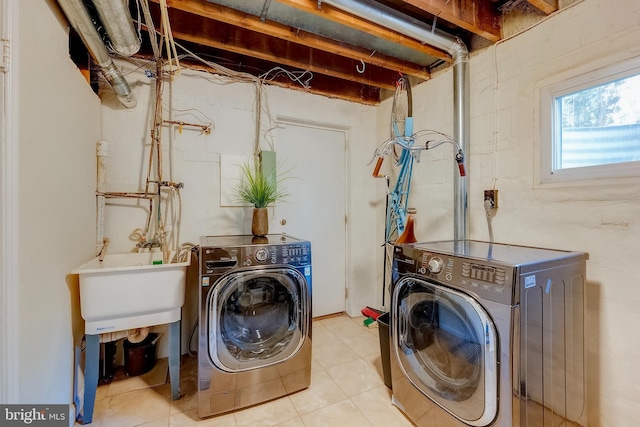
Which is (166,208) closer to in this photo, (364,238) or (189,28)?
(189,28)

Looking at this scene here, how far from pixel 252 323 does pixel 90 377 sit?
90 centimetres

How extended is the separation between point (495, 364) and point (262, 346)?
1229mm

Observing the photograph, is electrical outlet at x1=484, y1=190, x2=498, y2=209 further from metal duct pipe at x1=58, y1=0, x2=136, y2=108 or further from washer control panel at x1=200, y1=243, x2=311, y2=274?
metal duct pipe at x1=58, y1=0, x2=136, y2=108

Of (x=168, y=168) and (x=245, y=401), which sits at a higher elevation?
(x=168, y=168)

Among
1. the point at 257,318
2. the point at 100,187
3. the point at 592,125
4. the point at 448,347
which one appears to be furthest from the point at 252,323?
the point at 592,125

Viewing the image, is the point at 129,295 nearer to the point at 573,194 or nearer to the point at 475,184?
the point at 475,184

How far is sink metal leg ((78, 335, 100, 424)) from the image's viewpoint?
146cm

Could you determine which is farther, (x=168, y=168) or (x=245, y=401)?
(x=168, y=168)

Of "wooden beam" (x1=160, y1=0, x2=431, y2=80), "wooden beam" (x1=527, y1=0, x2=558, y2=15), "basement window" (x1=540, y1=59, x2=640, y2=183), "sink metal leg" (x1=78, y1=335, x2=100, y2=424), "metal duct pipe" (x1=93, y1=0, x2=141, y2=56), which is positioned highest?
"wooden beam" (x1=160, y1=0, x2=431, y2=80)

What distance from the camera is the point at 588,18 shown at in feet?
4.59

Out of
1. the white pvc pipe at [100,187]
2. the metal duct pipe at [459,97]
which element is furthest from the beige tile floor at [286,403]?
the metal duct pipe at [459,97]

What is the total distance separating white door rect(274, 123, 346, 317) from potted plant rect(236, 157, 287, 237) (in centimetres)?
24

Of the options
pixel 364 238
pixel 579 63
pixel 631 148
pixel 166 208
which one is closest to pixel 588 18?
pixel 579 63

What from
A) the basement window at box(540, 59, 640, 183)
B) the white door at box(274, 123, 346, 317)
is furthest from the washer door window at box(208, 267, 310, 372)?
the basement window at box(540, 59, 640, 183)
